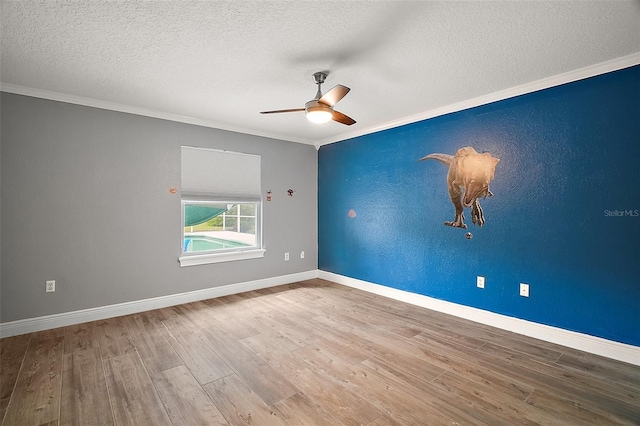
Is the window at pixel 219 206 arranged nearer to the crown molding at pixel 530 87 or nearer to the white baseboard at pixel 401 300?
the white baseboard at pixel 401 300

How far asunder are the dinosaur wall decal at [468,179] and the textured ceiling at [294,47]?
2.20 ft

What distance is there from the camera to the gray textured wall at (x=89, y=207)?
3027mm

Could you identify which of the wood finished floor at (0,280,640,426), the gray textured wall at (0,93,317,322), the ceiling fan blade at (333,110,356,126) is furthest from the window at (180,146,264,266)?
the ceiling fan blade at (333,110,356,126)

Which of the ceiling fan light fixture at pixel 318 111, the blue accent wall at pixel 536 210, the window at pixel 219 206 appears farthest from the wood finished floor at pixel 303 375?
the ceiling fan light fixture at pixel 318 111

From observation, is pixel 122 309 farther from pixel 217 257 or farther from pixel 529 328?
pixel 529 328

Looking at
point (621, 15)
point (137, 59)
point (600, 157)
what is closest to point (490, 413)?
point (600, 157)

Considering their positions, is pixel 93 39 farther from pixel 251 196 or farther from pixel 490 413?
pixel 490 413

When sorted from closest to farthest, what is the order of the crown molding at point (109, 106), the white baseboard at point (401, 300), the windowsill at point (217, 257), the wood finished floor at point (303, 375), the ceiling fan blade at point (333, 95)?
the wood finished floor at point (303, 375)
the ceiling fan blade at point (333, 95)
the white baseboard at point (401, 300)
the crown molding at point (109, 106)
the windowsill at point (217, 257)

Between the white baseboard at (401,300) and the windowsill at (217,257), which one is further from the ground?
the windowsill at (217,257)

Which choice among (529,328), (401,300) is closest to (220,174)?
(401,300)

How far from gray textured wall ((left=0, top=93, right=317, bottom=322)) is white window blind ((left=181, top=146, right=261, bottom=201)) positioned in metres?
0.13

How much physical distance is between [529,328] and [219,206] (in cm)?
414

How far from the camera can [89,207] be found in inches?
134

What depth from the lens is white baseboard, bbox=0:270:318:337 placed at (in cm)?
304
